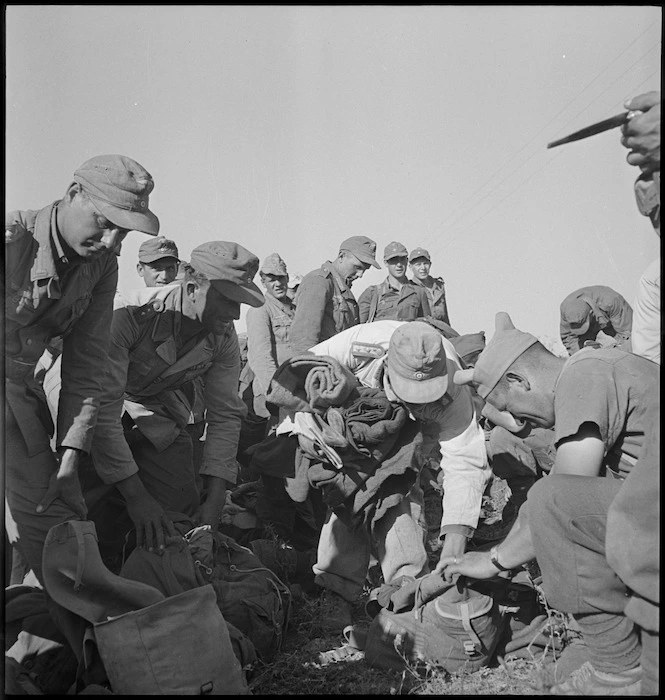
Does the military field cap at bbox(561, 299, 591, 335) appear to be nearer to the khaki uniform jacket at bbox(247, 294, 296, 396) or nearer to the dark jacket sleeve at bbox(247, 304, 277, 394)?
the khaki uniform jacket at bbox(247, 294, 296, 396)

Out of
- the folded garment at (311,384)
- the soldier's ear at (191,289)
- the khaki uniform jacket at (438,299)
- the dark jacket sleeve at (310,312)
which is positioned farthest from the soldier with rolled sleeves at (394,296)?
the soldier's ear at (191,289)

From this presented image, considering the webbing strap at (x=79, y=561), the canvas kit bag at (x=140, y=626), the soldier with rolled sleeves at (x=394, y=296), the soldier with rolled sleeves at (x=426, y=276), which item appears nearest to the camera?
the canvas kit bag at (x=140, y=626)

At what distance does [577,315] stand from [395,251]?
2.64m

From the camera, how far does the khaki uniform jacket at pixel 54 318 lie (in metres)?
3.36

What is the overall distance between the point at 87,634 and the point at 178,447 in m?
1.68

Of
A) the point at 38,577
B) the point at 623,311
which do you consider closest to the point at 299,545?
the point at 38,577

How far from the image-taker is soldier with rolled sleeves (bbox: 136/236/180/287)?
6.88m

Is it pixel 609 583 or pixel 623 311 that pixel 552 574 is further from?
pixel 623 311

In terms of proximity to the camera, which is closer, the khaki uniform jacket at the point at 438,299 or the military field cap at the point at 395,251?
the military field cap at the point at 395,251

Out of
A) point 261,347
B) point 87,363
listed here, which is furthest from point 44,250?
point 261,347

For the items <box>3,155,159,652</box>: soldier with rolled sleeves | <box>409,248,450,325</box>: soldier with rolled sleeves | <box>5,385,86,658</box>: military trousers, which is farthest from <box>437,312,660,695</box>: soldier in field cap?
<box>409,248,450,325</box>: soldier with rolled sleeves

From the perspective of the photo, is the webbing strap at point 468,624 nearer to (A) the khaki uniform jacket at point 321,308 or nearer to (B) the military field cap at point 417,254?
(A) the khaki uniform jacket at point 321,308

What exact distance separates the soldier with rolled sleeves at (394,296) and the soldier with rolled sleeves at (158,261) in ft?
7.76

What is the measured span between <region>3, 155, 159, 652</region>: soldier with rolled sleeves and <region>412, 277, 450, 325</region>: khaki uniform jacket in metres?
6.23
